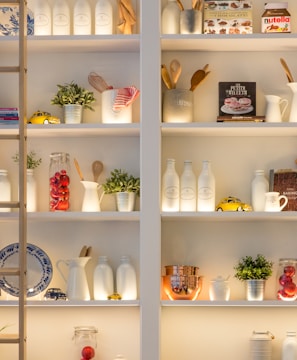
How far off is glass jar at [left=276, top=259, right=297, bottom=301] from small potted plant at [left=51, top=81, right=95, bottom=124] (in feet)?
3.83

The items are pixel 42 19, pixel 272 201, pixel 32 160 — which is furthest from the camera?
pixel 32 160

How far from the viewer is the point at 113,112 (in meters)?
4.35

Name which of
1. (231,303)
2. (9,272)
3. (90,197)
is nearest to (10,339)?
(9,272)

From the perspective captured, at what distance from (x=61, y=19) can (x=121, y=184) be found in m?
0.83

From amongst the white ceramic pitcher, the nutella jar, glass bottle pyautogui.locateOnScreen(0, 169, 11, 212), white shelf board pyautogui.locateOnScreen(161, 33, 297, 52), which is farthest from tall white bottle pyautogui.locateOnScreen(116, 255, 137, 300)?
the nutella jar

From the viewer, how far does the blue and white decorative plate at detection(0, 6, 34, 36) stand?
4.46 metres

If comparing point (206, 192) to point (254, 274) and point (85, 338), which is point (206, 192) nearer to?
point (254, 274)

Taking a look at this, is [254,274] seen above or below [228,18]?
below

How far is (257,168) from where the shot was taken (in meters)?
4.49

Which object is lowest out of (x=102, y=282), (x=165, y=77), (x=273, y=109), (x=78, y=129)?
(x=102, y=282)

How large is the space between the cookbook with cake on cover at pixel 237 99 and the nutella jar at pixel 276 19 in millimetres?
280

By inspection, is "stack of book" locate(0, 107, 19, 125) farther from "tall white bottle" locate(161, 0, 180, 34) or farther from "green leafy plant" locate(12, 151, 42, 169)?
"tall white bottle" locate(161, 0, 180, 34)

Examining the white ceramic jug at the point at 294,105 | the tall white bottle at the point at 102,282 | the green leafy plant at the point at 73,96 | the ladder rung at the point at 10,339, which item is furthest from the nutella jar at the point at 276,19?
the ladder rung at the point at 10,339

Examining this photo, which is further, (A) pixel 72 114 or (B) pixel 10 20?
(B) pixel 10 20
